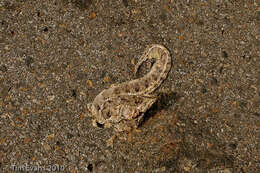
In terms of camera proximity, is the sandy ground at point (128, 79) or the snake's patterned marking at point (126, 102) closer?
the sandy ground at point (128, 79)

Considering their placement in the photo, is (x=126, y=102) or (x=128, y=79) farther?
(x=128, y=79)

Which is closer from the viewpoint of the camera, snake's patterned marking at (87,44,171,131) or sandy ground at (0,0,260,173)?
sandy ground at (0,0,260,173)

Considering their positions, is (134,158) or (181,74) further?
(181,74)

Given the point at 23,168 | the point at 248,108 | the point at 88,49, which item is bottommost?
the point at 23,168

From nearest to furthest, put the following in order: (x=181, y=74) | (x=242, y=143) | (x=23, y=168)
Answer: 1. (x=23, y=168)
2. (x=242, y=143)
3. (x=181, y=74)

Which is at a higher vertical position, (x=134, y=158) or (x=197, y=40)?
(x=197, y=40)

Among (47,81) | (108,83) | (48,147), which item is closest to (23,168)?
(48,147)

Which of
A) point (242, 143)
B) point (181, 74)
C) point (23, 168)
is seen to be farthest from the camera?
point (181, 74)

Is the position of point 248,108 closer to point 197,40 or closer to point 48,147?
point 197,40
